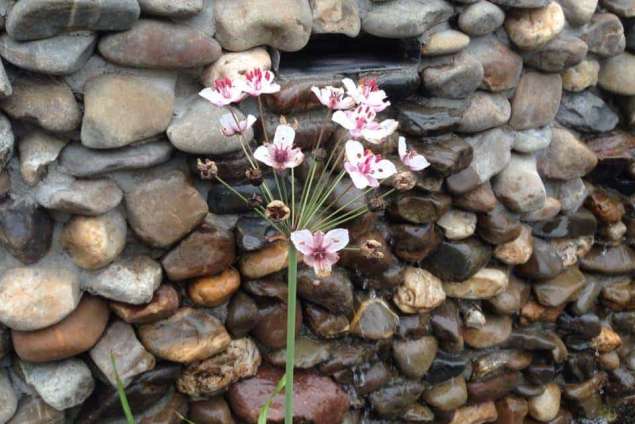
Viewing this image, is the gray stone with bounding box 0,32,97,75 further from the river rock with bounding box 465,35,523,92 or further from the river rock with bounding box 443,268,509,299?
the river rock with bounding box 443,268,509,299

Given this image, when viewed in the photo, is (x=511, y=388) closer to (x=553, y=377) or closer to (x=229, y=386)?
(x=553, y=377)

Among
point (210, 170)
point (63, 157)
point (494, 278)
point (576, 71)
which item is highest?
point (210, 170)

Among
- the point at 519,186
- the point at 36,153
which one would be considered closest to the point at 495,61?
the point at 519,186

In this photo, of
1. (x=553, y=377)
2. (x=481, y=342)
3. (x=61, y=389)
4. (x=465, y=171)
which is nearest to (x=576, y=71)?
(x=465, y=171)

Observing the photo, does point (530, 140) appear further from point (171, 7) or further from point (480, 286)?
point (171, 7)

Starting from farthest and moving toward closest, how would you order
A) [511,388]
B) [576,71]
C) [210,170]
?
Result: [511,388]
[576,71]
[210,170]

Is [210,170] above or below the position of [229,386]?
above
